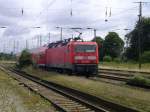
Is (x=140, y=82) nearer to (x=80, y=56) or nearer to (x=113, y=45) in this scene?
(x=80, y=56)

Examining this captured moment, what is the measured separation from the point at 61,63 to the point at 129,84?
1630 centimetres

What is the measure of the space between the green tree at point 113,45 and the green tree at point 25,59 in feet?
176

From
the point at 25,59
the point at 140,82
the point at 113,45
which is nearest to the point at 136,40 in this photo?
the point at 113,45

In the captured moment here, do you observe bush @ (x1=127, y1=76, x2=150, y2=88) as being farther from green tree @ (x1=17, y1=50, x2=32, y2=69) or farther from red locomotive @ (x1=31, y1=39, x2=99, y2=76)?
→ green tree @ (x1=17, y1=50, x2=32, y2=69)

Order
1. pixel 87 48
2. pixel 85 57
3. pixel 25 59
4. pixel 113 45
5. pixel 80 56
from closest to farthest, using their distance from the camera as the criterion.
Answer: pixel 80 56
pixel 85 57
pixel 87 48
pixel 25 59
pixel 113 45

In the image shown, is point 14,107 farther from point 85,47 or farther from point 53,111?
point 85,47

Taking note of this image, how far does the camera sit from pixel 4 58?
189875 mm

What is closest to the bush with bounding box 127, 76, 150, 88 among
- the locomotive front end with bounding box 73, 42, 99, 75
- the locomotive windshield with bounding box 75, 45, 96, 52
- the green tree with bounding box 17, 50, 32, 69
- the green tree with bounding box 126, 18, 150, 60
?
the locomotive front end with bounding box 73, 42, 99, 75

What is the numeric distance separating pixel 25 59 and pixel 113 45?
62.5 m

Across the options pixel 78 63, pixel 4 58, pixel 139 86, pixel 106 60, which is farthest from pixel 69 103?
pixel 4 58

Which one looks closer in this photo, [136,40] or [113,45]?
[136,40]

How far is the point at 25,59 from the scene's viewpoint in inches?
2744

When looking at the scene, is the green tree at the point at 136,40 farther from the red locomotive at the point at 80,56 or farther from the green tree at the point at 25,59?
the red locomotive at the point at 80,56

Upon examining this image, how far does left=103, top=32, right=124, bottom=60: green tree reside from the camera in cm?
12461
